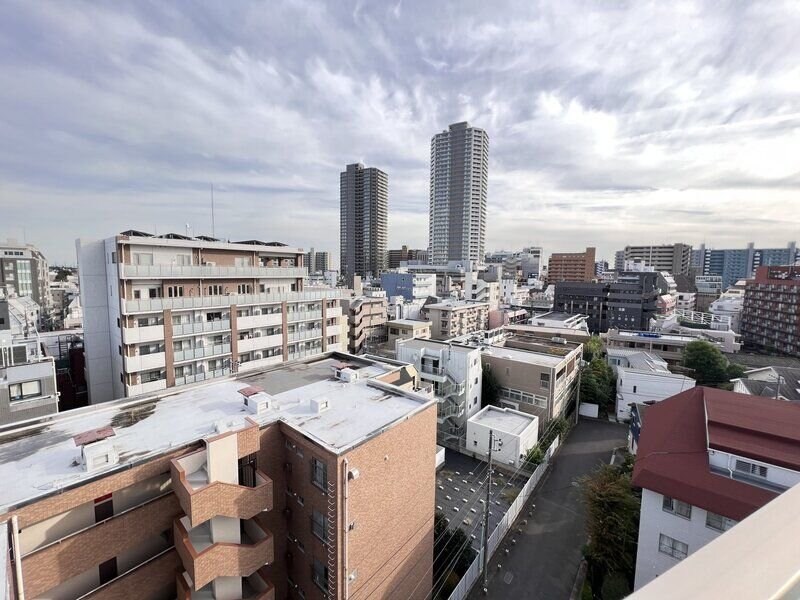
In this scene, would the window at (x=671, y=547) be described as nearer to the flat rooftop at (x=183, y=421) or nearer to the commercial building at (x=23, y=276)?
the flat rooftop at (x=183, y=421)

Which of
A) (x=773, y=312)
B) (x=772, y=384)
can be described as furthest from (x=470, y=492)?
(x=773, y=312)

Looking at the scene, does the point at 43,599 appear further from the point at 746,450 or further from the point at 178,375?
the point at 746,450

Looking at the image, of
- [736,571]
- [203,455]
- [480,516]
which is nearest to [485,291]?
[480,516]

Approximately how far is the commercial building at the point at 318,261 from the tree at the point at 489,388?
139m

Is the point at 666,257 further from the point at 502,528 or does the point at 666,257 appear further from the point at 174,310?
the point at 174,310

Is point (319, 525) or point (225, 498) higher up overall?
point (225, 498)

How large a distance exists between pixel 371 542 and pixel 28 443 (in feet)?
34.7

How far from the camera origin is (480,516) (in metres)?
20.8

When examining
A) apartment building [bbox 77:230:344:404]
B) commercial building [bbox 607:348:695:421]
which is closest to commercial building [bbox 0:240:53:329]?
apartment building [bbox 77:230:344:404]

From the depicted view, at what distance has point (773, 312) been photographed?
199 feet

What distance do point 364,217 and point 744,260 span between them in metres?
169

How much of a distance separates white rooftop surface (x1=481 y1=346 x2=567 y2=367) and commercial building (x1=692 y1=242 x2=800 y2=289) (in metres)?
175

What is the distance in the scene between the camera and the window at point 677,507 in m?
14.2

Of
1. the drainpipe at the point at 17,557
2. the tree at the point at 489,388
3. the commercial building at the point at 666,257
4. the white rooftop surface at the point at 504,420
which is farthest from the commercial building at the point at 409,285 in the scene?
the commercial building at the point at 666,257
